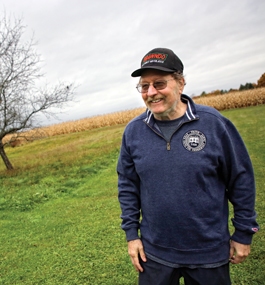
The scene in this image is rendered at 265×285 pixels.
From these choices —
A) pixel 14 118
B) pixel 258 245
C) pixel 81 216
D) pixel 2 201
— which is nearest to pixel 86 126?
pixel 14 118

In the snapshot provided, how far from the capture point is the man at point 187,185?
1.54 metres

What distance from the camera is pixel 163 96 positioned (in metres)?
1.69

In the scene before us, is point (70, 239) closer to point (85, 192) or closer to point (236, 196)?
point (85, 192)

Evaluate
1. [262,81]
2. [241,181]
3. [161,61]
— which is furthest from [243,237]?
[262,81]

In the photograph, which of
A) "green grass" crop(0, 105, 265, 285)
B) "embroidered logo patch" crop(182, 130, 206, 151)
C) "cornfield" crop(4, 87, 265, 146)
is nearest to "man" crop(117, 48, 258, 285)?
"embroidered logo patch" crop(182, 130, 206, 151)

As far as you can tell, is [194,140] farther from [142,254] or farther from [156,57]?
[142,254]

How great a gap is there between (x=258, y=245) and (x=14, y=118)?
394 inches

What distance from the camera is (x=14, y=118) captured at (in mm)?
9961

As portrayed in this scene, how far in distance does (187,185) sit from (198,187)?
74mm

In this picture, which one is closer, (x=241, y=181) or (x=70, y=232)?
(x=241, y=181)

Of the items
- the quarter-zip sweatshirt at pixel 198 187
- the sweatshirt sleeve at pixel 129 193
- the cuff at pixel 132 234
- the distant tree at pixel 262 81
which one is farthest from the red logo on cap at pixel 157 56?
the distant tree at pixel 262 81

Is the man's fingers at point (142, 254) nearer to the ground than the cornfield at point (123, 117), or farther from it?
nearer to the ground

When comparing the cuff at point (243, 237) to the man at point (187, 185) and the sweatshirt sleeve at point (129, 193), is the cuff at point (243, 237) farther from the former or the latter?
the sweatshirt sleeve at point (129, 193)

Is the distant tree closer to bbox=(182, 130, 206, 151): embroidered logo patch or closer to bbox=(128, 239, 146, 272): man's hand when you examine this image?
bbox=(182, 130, 206, 151): embroidered logo patch
